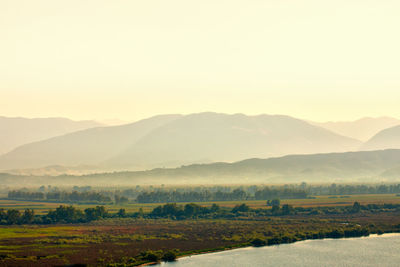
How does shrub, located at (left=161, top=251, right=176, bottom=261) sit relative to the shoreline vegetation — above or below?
below

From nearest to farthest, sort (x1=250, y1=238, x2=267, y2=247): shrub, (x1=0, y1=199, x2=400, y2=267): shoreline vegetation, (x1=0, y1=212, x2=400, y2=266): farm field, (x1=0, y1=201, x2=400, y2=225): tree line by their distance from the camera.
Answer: (x1=0, y1=212, x2=400, y2=266): farm field, (x1=0, y1=199, x2=400, y2=267): shoreline vegetation, (x1=250, y1=238, x2=267, y2=247): shrub, (x1=0, y1=201, x2=400, y2=225): tree line

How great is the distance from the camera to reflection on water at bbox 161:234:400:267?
94.6 meters

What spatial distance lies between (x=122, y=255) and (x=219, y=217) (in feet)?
211

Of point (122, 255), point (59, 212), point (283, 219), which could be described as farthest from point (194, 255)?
point (59, 212)

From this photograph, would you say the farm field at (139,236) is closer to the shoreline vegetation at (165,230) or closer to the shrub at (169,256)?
the shoreline vegetation at (165,230)

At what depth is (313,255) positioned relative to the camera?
101 m

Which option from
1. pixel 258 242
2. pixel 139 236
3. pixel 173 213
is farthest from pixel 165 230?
pixel 173 213

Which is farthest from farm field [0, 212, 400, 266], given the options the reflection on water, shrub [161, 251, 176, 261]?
the reflection on water

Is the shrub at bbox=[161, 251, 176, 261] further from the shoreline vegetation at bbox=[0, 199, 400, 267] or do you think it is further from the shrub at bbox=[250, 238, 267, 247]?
the shrub at bbox=[250, 238, 267, 247]

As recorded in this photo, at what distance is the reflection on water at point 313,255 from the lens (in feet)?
310

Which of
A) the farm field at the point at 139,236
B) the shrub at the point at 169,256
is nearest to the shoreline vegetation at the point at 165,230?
the farm field at the point at 139,236

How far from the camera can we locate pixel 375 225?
13600cm

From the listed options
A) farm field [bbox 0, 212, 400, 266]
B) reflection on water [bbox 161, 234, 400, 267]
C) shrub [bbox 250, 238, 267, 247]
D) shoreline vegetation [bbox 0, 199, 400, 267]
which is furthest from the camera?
shrub [bbox 250, 238, 267, 247]

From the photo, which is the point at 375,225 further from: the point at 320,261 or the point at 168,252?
the point at 168,252
